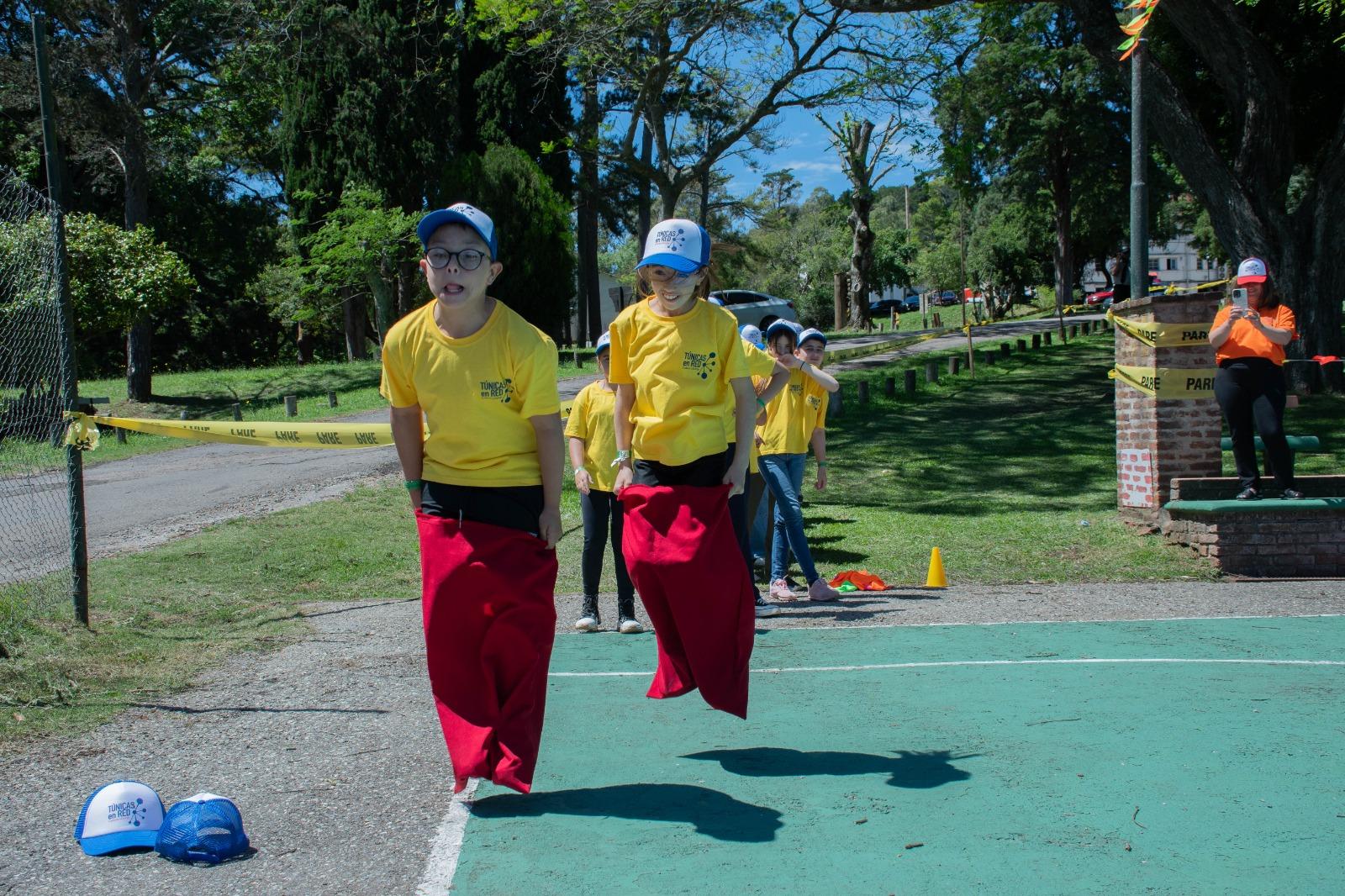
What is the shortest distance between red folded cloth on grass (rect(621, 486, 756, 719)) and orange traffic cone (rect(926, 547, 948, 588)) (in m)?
4.73

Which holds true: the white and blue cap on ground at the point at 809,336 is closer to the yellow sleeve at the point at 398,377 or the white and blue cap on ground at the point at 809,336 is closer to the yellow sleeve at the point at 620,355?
the yellow sleeve at the point at 620,355

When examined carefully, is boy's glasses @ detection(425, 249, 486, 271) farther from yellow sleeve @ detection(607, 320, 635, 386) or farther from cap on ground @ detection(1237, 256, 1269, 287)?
cap on ground @ detection(1237, 256, 1269, 287)

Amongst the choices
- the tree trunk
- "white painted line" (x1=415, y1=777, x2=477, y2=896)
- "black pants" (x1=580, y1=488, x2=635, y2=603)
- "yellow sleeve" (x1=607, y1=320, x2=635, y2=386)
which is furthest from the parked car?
"white painted line" (x1=415, y1=777, x2=477, y2=896)

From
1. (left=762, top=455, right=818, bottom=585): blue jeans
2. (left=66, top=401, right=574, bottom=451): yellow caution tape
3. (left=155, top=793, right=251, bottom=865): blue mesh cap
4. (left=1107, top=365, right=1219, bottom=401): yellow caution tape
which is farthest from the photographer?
(left=1107, top=365, right=1219, bottom=401): yellow caution tape

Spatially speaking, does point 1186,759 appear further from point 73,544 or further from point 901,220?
point 901,220

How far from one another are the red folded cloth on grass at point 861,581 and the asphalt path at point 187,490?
18.8 ft

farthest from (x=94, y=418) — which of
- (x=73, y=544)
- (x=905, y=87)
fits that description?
(x=905, y=87)

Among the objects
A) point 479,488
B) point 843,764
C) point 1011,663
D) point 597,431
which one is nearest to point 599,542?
point 597,431

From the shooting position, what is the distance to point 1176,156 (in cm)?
1688

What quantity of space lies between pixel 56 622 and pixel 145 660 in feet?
3.06

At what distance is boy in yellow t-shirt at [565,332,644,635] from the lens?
7.30 metres

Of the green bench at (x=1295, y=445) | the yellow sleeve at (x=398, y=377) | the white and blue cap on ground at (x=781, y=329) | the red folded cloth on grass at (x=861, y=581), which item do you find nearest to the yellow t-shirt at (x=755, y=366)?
the yellow sleeve at (x=398, y=377)

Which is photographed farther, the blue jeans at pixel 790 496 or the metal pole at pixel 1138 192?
the metal pole at pixel 1138 192

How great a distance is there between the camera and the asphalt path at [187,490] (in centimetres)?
1075
